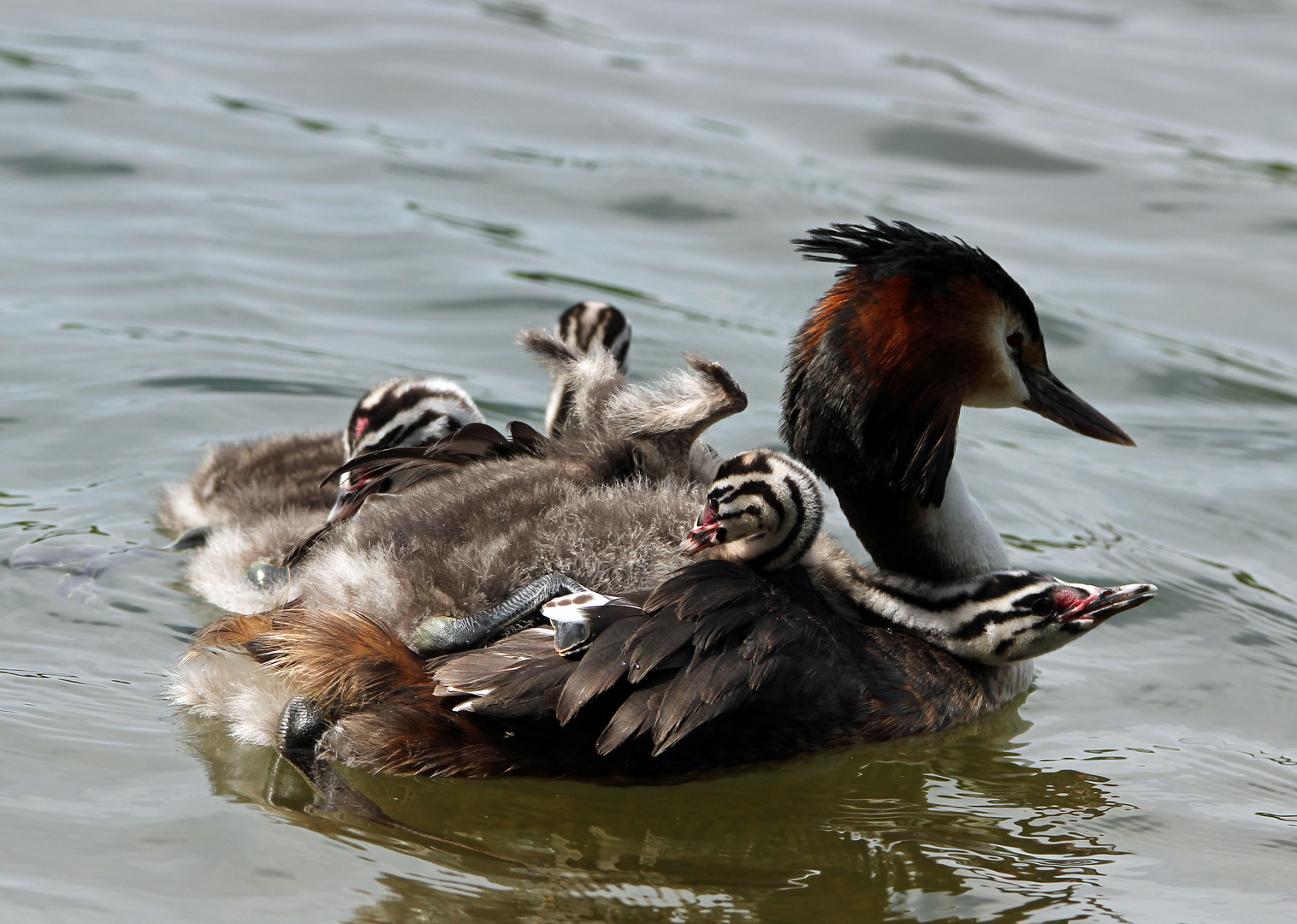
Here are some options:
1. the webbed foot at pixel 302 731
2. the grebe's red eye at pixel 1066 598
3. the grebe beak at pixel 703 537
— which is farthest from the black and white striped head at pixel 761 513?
the webbed foot at pixel 302 731

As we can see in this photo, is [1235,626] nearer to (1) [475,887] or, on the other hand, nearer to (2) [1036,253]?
(1) [475,887]

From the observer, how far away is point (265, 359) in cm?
685

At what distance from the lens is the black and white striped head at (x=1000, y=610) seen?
4086 mm

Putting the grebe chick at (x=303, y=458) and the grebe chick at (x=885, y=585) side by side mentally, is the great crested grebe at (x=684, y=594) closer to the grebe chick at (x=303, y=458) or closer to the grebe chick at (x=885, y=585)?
the grebe chick at (x=885, y=585)

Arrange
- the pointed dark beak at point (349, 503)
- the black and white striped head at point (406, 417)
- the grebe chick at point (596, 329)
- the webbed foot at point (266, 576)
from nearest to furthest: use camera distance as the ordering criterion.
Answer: the pointed dark beak at point (349, 503) → the webbed foot at point (266, 576) → the black and white striped head at point (406, 417) → the grebe chick at point (596, 329)

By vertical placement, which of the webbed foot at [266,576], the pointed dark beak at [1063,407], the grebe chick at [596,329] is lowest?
the webbed foot at [266,576]

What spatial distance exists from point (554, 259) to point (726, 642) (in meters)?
4.82

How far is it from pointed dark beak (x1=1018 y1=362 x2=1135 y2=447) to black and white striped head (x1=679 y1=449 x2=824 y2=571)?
39.3 inches

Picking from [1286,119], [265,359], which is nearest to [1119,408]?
[265,359]

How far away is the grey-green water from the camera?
140 inches

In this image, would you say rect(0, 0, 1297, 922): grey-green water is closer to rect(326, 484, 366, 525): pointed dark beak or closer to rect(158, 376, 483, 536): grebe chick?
rect(158, 376, 483, 536): grebe chick

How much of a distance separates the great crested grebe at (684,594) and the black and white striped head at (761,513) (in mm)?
59

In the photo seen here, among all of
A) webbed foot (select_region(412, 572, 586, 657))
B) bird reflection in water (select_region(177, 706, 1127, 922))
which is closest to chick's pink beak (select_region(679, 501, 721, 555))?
webbed foot (select_region(412, 572, 586, 657))

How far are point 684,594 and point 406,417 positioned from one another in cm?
161
